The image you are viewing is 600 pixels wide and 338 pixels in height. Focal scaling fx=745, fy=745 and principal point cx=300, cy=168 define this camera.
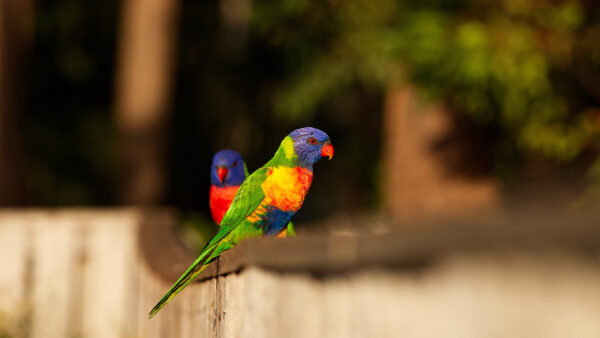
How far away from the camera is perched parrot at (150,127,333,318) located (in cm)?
255

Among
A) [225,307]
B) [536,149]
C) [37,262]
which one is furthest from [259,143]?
[225,307]

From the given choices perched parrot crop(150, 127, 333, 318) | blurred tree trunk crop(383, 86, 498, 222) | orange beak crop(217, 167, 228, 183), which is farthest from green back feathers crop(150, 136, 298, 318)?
blurred tree trunk crop(383, 86, 498, 222)

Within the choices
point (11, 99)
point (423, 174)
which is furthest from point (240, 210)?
point (11, 99)

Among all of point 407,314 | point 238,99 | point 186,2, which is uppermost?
point 186,2

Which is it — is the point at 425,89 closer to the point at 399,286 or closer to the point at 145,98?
the point at 145,98

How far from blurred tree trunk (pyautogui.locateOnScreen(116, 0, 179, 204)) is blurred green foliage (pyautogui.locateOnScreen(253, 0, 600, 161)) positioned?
6.18ft

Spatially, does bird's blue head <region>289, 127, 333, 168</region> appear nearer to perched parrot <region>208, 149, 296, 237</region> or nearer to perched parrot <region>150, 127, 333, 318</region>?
perched parrot <region>150, 127, 333, 318</region>

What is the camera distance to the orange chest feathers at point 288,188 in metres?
2.57

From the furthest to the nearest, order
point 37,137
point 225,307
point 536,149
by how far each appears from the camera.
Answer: point 37,137 < point 536,149 < point 225,307

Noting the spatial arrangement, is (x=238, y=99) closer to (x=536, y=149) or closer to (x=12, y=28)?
(x=12, y=28)

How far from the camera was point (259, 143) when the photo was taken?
59.9 feet

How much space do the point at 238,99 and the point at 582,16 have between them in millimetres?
9417

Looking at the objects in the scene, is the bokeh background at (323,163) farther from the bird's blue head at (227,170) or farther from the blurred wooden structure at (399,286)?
the bird's blue head at (227,170)

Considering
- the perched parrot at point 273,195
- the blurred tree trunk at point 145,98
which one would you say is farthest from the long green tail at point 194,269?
the blurred tree trunk at point 145,98
